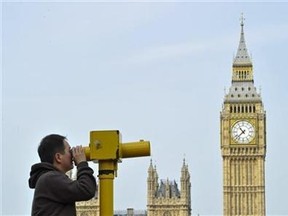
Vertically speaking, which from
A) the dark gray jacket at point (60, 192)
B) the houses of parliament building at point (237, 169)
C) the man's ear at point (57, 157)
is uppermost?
the houses of parliament building at point (237, 169)

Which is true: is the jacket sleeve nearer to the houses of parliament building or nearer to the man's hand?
the man's hand

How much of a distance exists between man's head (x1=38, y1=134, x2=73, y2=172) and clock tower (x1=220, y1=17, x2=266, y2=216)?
81.9 metres

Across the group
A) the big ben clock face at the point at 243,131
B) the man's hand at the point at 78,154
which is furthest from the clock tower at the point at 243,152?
the man's hand at the point at 78,154

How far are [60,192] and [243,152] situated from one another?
83.3 metres

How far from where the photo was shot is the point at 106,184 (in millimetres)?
6633

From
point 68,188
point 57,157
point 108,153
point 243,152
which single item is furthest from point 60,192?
point 243,152

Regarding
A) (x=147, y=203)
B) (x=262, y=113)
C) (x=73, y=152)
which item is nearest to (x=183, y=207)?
(x=147, y=203)

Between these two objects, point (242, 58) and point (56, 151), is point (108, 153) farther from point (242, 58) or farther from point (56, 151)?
point (242, 58)

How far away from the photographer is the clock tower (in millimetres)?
88562

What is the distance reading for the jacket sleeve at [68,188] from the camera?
646 centimetres

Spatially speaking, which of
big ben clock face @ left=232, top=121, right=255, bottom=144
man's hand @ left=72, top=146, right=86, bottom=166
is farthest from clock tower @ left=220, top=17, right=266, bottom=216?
man's hand @ left=72, top=146, right=86, bottom=166

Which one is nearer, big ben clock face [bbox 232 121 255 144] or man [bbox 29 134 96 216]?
man [bbox 29 134 96 216]

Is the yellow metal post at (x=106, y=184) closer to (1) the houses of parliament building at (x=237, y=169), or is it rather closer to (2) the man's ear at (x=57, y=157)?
(2) the man's ear at (x=57, y=157)

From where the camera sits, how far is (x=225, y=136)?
3497 inches
